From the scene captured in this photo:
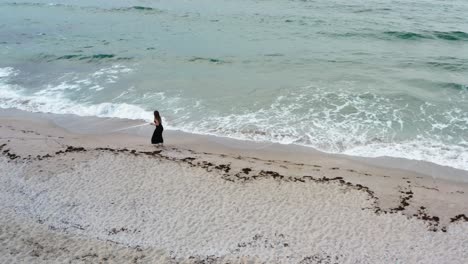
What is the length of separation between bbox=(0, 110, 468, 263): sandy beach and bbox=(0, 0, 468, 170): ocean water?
182cm

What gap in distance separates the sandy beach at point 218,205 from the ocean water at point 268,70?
5.99 feet

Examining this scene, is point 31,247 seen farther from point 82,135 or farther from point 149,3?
point 149,3

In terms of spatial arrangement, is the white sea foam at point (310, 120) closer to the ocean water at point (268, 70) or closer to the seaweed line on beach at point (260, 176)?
the ocean water at point (268, 70)

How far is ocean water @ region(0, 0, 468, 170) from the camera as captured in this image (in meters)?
16.8

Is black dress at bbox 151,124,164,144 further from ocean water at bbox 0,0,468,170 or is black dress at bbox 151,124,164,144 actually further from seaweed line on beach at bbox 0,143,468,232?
ocean water at bbox 0,0,468,170

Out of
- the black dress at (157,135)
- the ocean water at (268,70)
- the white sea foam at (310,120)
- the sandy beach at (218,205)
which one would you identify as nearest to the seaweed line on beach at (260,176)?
the sandy beach at (218,205)

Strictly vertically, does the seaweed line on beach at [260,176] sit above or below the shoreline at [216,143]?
below

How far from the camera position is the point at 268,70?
22969 mm

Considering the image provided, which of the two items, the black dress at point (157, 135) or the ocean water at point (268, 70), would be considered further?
the ocean water at point (268, 70)

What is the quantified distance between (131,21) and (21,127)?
1969cm

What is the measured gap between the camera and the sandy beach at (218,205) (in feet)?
33.0

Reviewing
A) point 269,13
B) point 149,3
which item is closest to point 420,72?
point 269,13

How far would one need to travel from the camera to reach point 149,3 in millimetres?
40562

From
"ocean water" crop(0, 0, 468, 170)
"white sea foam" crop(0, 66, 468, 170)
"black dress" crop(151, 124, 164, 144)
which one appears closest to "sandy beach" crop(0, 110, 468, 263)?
"black dress" crop(151, 124, 164, 144)
